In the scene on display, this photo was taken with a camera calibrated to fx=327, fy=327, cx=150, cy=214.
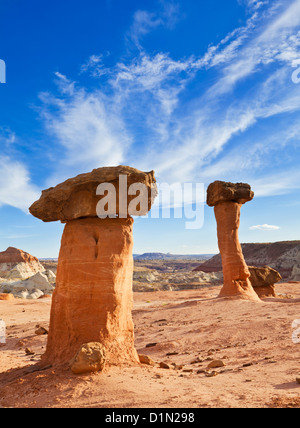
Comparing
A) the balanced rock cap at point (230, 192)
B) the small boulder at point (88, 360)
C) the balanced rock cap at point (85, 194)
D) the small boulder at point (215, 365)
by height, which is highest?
the balanced rock cap at point (230, 192)

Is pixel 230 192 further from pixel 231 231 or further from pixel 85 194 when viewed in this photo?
pixel 85 194

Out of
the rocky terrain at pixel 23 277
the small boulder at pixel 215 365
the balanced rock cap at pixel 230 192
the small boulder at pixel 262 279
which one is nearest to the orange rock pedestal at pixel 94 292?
the small boulder at pixel 215 365

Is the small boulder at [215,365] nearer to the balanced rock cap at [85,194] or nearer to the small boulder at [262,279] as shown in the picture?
the balanced rock cap at [85,194]

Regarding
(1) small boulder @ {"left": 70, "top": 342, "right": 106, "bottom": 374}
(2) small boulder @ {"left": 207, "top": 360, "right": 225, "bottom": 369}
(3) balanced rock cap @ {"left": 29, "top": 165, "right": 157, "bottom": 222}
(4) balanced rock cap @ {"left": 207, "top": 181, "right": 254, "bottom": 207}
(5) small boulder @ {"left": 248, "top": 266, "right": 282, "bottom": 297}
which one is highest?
(4) balanced rock cap @ {"left": 207, "top": 181, "right": 254, "bottom": 207}

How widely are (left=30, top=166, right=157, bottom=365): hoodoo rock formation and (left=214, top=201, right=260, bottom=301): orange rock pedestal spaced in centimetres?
926

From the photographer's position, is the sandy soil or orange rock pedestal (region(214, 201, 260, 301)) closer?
the sandy soil

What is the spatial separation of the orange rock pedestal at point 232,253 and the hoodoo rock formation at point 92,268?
365 inches

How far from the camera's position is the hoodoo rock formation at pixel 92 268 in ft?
17.7

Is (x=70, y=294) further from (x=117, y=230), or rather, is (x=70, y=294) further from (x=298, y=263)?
(x=298, y=263)

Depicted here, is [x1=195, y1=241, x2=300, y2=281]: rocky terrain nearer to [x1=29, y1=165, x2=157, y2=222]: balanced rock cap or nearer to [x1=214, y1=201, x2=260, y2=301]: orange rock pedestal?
[x1=214, y1=201, x2=260, y2=301]: orange rock pedestal

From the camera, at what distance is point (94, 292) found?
5465 mm

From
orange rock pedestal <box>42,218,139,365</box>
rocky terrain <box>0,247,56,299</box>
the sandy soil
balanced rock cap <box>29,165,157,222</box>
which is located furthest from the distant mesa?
orange rock pedestal <box>42,218,139,365</box>

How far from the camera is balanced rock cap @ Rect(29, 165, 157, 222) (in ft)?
18.3

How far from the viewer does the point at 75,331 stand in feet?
17.8
